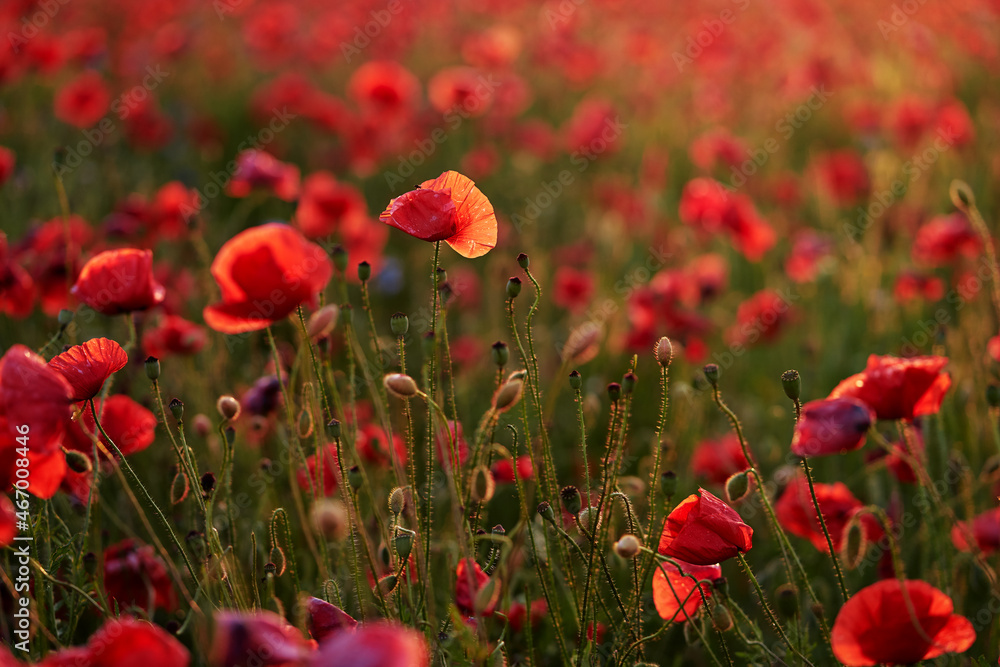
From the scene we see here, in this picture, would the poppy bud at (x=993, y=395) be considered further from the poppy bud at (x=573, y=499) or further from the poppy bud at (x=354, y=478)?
the poppy bud at (x=354, y=478)

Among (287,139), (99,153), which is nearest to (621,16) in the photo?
(287,139)

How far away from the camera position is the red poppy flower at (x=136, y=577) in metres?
1.53

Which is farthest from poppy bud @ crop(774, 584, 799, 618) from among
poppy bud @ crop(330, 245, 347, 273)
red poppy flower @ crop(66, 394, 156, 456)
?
red poppy flower @ crop(66, 394, 156, 456)

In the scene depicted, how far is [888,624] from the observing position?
103 centimetres

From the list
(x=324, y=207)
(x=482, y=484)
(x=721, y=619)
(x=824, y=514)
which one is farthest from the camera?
(x=324, y=207)

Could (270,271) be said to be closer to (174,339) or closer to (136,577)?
(136,577)

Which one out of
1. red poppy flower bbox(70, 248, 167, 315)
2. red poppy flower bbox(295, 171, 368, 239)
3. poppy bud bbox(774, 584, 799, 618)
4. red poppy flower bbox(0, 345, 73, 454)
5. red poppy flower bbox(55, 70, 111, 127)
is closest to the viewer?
red poppy flower bbox(0, 345, 73, 454)

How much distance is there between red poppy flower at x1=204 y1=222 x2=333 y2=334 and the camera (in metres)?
1.08

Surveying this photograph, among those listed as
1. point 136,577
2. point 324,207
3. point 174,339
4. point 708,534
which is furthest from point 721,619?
point 324,207

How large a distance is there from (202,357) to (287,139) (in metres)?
2.82

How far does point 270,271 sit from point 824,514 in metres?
1.19

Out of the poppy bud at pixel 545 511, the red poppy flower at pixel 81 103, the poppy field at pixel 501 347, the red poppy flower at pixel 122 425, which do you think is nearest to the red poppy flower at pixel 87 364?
the poppy field at pixel 501 347

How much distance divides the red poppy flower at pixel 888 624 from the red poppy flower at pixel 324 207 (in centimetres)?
253

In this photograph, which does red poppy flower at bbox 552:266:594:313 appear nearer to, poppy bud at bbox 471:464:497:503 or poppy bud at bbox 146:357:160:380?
poppy bud at bbox 471:464:497:503
